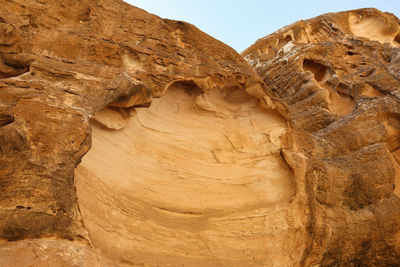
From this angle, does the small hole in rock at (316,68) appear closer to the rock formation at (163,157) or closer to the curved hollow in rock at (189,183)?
the rock formation at (163,157)

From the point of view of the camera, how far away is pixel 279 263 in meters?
5.31

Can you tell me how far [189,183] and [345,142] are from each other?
3.94 metres

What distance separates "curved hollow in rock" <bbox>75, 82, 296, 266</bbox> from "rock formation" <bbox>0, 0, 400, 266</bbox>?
0.02m

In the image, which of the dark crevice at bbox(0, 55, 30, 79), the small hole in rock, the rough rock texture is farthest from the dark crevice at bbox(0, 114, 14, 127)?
the small hole in rock

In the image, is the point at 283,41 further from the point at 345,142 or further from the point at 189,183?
A: the point at 189,183

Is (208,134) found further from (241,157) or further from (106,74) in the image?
(106,74)

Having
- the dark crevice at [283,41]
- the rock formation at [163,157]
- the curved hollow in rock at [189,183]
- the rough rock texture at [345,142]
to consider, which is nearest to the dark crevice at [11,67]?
the rock formation at [163,157]

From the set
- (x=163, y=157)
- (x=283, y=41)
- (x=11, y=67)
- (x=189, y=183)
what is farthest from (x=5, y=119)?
(x=283, y=41)

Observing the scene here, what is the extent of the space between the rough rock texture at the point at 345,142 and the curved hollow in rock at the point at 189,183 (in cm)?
54

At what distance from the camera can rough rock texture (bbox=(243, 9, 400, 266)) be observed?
579cm

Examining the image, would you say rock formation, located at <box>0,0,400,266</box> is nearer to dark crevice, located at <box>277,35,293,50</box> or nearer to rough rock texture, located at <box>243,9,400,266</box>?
rough rock texture, located at <box>243,9,400,266</box>

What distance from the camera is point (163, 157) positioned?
5883 millimetres

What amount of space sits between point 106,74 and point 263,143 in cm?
356

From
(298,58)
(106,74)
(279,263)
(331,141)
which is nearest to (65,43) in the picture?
(106,74)
